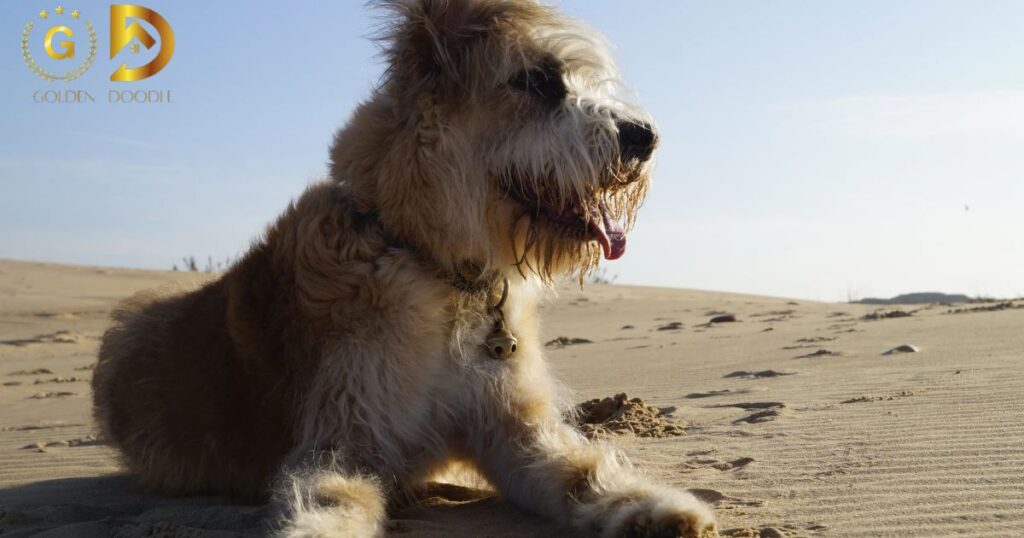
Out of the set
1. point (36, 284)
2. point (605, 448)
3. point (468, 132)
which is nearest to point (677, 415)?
point (605, 448)

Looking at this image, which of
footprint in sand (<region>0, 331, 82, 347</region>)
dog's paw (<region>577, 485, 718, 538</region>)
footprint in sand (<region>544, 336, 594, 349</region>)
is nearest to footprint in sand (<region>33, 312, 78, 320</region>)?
footprint in sand (<region>0, 331, 82, 347</region>)

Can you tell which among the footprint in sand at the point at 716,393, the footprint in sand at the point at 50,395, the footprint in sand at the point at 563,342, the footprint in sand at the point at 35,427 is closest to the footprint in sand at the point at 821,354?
the footprint in sand at the point at 716,393

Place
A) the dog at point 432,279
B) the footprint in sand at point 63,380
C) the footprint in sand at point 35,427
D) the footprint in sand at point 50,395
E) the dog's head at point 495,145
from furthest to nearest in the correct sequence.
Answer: the footprint in sand at point 63,380, the footprint in sand at point 50,395, the footprint in sand at point 35,427, the dog's head at point 495,145, the dog at point 432,279

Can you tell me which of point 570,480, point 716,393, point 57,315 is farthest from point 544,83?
point 57,315

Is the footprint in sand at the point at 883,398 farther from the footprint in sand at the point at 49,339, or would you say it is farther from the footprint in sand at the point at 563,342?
the footprint in sand at the point at 49,339

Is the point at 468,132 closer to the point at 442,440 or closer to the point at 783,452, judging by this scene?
the point at 442,440

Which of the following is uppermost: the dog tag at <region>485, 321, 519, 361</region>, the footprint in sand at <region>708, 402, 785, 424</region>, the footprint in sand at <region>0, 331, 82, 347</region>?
the dog tag at <region>485, 321, 519, 361</region>

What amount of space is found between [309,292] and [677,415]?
9.23ft

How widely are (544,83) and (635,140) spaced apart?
49 centimetres

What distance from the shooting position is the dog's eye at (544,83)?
4488 mm

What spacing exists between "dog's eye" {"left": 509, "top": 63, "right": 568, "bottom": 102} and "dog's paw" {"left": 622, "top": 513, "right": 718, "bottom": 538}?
6.20 ft

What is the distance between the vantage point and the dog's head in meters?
4.34

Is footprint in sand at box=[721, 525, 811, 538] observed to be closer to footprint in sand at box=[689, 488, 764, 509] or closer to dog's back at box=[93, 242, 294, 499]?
footprint in sand at box=[689, 488, 764, 509]

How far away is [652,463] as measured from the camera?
4945 mm
